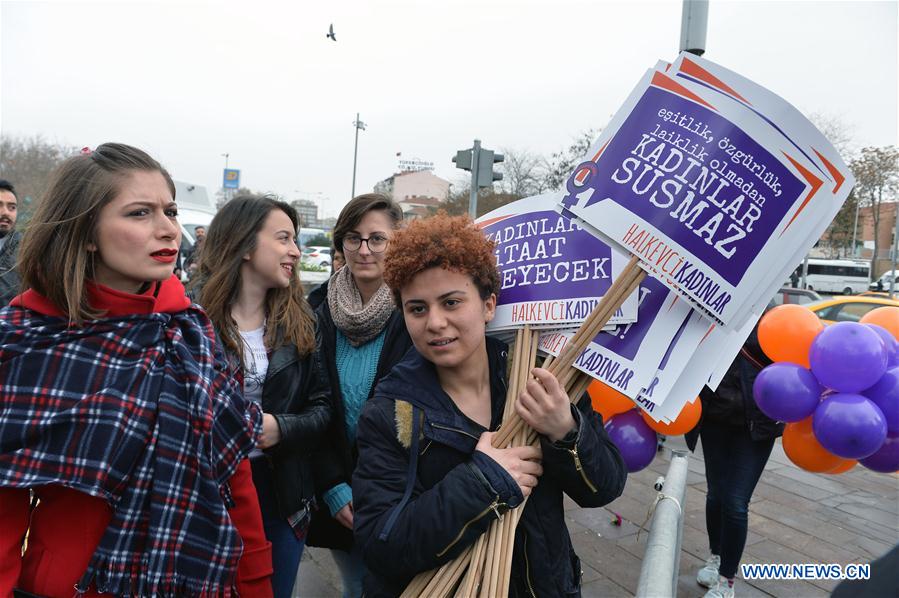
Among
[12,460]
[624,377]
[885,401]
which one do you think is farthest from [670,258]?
[885,401]

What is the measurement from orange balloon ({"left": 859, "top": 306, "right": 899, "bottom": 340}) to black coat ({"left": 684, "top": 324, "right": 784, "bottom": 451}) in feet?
1.80

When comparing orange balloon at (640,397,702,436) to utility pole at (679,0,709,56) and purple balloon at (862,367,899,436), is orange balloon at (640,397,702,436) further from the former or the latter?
utility pole at (679,0,709,56)

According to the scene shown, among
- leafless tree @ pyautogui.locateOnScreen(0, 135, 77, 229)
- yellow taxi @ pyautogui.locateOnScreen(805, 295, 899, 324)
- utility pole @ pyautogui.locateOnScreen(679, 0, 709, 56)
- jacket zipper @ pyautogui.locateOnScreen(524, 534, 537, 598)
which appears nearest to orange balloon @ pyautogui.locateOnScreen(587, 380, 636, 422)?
jacket zipper @ pyautogui.locateOnScreen(524, 534, 537, 598)

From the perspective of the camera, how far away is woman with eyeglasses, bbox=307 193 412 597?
2.19m

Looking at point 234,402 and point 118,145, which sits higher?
point 118,145

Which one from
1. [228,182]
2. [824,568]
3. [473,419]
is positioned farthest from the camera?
[228,182]

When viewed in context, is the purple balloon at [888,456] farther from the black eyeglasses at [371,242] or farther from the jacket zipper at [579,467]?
the black eyeglasses at [371,242]

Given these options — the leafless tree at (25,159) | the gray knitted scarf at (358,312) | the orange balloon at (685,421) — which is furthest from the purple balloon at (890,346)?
the leafless tree at (25,159)

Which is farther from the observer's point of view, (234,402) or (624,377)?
(234,402)

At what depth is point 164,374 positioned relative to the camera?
147cm

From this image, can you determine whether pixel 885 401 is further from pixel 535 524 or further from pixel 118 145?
pixel 118 145

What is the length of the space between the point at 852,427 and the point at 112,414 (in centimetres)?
276

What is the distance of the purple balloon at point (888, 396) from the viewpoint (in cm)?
251

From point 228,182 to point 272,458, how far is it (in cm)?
3730
